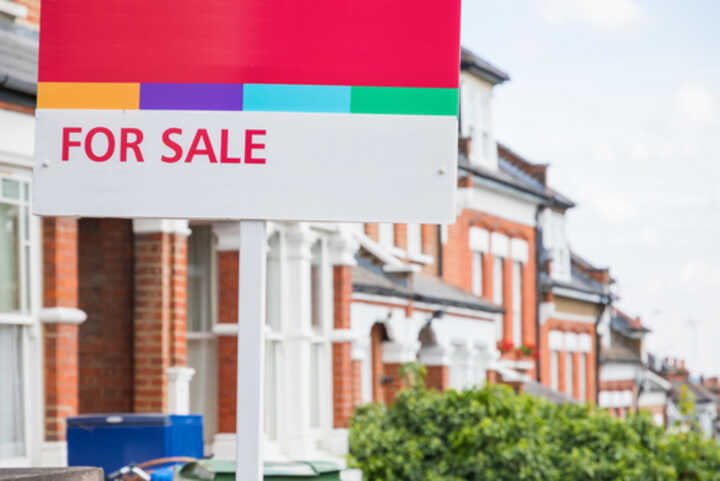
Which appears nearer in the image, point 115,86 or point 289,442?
point 115,86

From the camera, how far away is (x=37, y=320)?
29.5 feet

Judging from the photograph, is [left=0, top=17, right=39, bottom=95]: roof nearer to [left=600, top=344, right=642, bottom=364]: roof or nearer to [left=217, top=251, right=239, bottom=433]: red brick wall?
[left=217, top=251, right=239, bottom=433]: red brick wall

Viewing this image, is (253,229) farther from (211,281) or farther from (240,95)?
(211,281)

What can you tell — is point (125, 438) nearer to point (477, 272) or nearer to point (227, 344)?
point (227, 344)

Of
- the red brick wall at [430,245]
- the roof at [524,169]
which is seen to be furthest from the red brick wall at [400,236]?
the roof at [524,169]

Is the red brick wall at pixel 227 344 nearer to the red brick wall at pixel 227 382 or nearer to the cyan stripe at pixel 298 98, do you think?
the red brick wall at pixel 227 382

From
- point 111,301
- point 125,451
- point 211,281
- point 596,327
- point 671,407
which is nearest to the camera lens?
point 125,451

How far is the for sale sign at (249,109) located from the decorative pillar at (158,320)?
6586 mm

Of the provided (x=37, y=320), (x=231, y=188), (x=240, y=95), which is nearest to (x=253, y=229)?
(x=231, y=188)

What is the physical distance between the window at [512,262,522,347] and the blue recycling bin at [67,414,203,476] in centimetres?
2274

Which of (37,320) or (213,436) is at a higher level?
(37,320)

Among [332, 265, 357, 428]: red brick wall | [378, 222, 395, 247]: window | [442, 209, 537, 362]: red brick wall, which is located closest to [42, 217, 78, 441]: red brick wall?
[332, 265, 357, 428]: red brick wall

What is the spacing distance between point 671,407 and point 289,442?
35.8 meters

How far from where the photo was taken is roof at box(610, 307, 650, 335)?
41.9m
